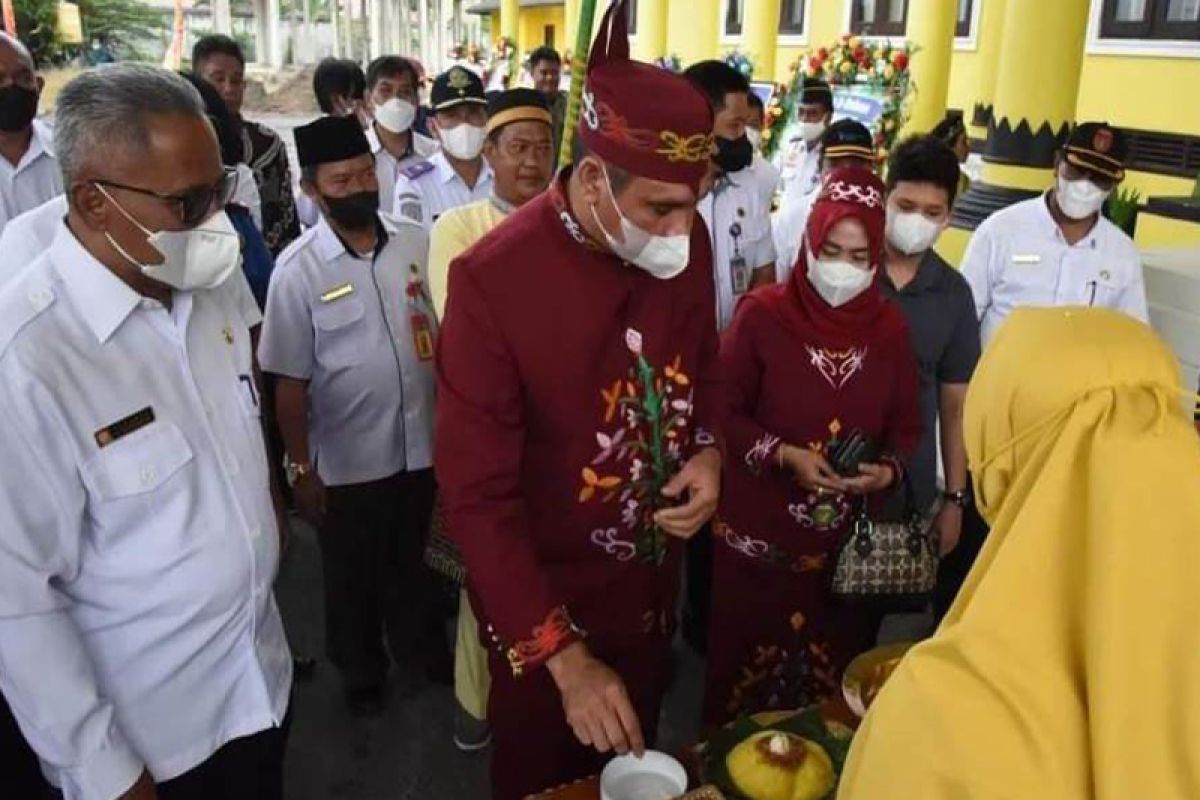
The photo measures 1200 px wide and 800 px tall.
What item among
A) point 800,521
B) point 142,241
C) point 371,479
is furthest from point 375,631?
point 142,241

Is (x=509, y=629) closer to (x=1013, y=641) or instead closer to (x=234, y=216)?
(x=1013, y=641)

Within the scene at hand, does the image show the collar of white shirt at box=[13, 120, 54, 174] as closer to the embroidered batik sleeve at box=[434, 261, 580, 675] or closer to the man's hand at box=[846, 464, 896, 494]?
the embroidered batik sleeve at box=[434, 261, 580, 675]

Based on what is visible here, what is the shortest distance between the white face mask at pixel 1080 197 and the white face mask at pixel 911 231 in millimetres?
864

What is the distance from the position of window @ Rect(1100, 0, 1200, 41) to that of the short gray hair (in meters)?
8.45

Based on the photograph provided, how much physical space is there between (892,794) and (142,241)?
126cm

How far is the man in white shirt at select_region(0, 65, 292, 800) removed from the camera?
4.50 feet

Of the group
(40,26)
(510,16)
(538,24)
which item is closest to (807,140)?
(40,26)

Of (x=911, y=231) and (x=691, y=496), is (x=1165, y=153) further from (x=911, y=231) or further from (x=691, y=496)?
(x=691, y=496)

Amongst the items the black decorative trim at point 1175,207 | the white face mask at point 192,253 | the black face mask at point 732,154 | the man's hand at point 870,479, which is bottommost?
the man's hand at point 870,479

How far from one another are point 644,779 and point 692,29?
13.2 meters

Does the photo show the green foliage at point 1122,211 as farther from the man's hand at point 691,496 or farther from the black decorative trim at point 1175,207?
the man's hand at point 691,496

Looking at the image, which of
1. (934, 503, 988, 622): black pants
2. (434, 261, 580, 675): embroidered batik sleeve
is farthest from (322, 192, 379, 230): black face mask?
(934, 503, 988, 622): black pants

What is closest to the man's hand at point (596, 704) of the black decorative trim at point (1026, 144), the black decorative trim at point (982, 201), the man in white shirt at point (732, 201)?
the man in white shirt at point (732, 201)

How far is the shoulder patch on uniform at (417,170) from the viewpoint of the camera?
13.8 ft
